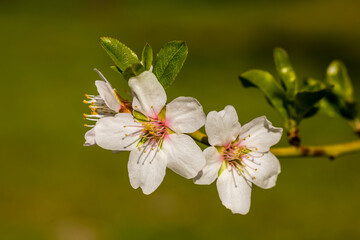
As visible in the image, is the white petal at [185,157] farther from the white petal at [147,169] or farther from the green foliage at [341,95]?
the green foliage at [341,95]

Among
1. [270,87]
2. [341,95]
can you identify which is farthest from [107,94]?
[341,95]

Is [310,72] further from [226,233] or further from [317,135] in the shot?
[226,233]

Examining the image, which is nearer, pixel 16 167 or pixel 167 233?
pixel 167 233

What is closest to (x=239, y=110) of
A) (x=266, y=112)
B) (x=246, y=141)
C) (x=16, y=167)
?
(x=266, y=112)

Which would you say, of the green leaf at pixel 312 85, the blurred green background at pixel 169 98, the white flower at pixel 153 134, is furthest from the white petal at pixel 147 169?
the blurred green background at pixel 169 98

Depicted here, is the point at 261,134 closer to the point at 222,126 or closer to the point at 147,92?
the point at 222,126
